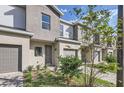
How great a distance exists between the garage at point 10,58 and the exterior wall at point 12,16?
2.01 m

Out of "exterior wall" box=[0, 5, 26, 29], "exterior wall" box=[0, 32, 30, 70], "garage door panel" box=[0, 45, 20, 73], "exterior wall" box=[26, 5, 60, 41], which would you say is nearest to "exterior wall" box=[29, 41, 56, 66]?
"exterior wall" box=[26, 5, 60, 41]

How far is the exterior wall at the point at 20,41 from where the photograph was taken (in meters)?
11.5

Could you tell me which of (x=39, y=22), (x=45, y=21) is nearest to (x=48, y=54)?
(x=45, y=21)

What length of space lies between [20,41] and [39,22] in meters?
3.21

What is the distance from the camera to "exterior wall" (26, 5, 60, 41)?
14152 millimetres

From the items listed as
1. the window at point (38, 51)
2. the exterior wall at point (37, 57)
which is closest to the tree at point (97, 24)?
the exterior wall at point (37, 57)

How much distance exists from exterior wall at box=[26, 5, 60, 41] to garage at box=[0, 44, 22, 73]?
2292 mm

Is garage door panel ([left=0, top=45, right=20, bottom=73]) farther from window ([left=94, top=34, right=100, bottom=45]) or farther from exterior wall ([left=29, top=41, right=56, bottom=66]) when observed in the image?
window ([left=94, top=34, right=100, bottom=45])

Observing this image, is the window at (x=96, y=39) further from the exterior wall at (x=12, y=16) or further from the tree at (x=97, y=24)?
the exterior wall at (x=12, y=16)

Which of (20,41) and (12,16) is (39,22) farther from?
(20,41)

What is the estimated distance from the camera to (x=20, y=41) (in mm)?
12688

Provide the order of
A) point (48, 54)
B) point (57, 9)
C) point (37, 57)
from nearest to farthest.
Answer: point (37, 57) < point (48, 54) < point (57, 9)

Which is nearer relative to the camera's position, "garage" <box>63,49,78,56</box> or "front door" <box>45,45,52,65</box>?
"front door" <box>45,45,52,65</box>
